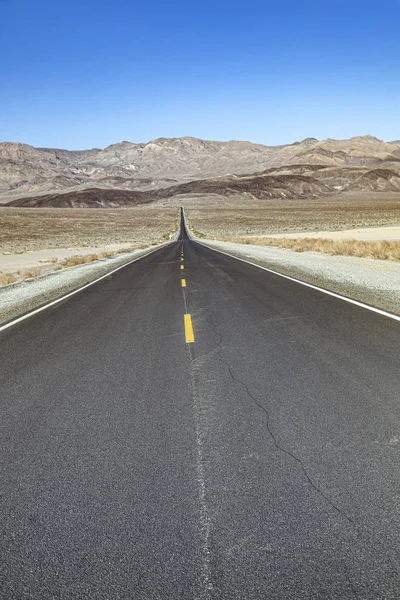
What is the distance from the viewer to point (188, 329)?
337 inches

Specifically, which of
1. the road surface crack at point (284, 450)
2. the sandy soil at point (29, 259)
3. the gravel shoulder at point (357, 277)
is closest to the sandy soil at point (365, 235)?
the gravel shoulder at point (357, 277)

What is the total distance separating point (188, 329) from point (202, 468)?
16.4ft

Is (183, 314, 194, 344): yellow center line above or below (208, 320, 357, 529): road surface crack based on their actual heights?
below

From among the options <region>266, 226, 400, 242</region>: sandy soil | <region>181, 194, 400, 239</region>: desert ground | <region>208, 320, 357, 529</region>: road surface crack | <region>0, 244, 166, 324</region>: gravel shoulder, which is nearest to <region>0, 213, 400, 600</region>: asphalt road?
<region>208, 320, 357, 529</region>: road surface crack

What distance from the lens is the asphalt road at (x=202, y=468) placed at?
2.55 m

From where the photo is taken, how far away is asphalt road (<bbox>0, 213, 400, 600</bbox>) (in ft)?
8.36

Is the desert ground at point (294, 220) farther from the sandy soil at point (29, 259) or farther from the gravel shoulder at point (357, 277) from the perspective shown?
the gravel shoulder at point (357, 277)

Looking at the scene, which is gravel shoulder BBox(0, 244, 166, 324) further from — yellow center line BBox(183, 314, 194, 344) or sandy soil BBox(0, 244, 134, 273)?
sandy soil BBox(0, 244, 134, 273)

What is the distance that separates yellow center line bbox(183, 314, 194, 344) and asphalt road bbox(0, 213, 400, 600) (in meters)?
0.24

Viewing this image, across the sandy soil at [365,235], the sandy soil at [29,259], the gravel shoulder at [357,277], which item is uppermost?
the sandy soil at [29,259]

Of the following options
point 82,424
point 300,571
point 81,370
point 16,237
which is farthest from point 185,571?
point 16,237

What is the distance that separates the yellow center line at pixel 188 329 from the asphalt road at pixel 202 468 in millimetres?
244

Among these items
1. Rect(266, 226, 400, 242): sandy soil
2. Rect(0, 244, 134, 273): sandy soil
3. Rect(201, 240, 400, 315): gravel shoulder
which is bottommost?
Rect(266, 226, 400, 242): sandy soil

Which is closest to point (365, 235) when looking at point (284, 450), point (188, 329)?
point (188, 329)
